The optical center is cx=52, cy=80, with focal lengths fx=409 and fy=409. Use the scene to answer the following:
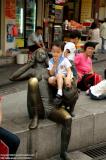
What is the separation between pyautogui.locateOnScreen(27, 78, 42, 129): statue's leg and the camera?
5652 millimetres

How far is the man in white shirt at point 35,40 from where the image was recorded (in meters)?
14.0

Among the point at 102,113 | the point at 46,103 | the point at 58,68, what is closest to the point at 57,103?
the point at 46,103

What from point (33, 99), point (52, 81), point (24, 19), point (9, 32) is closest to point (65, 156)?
point (33, 99)

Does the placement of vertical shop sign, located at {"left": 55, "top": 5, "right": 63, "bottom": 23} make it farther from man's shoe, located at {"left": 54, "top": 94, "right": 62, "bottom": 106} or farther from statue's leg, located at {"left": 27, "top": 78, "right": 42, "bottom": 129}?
statue's leg, located at {"left": 27, "top": 78, "right": 42, "bottom": 129}

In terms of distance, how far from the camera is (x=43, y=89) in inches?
233

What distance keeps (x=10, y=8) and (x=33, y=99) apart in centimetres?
865

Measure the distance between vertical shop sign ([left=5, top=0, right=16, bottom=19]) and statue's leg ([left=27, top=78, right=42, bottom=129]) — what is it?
8489 millimetres

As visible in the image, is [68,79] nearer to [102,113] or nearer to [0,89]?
[102,113]

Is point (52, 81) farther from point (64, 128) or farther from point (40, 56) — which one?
point (64, 128)

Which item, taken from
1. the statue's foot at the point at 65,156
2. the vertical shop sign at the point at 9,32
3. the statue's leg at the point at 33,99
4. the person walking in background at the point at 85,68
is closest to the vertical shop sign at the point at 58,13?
the vertical shop sign at the point at 9,32

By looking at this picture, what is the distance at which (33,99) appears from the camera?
5.69m

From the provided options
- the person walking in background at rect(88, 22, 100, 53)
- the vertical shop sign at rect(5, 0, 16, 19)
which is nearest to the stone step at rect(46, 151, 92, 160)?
the vertical shop sign at rect(5, 0, 16, 19)

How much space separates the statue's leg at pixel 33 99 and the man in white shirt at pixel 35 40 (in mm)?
8264

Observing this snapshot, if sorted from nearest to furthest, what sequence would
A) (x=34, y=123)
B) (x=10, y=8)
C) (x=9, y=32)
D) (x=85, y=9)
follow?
(x=34, y=123) < (x=10, y=8) < (x=9, y=32) < (x=85, y=9)
